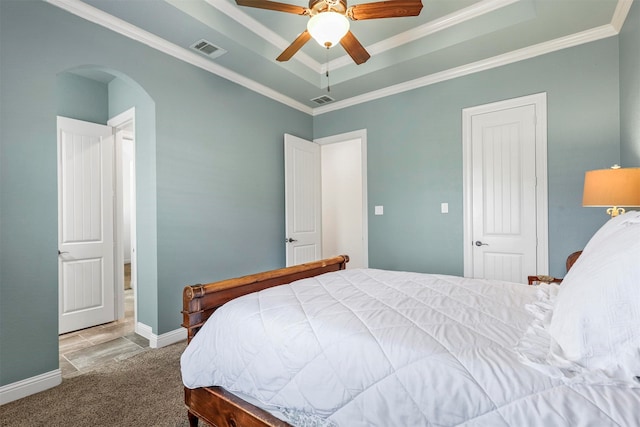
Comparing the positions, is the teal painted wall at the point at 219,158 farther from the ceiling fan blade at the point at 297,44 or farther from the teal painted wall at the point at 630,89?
the ceiling fan blade at the point at 297,44

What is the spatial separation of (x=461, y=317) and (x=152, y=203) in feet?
8.66

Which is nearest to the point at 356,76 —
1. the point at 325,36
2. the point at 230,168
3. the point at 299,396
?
the point at 325,36

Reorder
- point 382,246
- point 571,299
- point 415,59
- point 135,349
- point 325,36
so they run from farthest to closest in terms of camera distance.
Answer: point 382,246, point 415,59, point 135,349, point 325,36, point 571,299

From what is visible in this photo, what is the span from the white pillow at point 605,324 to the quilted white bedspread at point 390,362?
55 mm

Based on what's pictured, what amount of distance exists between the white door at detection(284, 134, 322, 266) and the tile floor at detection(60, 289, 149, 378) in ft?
6.00

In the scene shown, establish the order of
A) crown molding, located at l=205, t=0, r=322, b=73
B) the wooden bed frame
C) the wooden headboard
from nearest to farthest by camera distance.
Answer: the wooden bed frame, the wooden headboard, crown molding, located at l=205, t=0, r=322, b=73

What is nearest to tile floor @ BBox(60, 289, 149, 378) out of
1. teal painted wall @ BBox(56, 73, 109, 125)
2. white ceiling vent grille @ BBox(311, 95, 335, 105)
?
teal painted wall @ BBox(56, 73, 109, 125)

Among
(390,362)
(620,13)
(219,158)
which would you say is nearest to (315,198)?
(219,158)

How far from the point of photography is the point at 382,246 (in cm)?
389

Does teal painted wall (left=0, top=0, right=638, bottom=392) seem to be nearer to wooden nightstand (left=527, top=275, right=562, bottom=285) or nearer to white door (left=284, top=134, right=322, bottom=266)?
white door (left=284, top=134, right=322, bottom=266)

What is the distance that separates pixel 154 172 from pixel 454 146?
9.95ft

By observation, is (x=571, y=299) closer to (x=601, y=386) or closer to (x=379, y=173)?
(x=601, y=386)

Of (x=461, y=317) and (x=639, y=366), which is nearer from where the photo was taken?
(x=639, y=366)

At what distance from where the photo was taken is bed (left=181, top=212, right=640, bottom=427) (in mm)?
771
